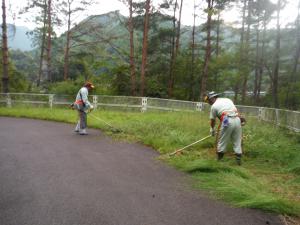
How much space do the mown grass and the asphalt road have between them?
311mm

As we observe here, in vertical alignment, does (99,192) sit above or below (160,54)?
below

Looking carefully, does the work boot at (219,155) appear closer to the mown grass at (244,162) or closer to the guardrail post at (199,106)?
the mown grass at (244,162)

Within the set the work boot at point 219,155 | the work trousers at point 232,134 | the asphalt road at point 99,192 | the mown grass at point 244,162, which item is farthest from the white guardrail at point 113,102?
the work trousers at point 232,134

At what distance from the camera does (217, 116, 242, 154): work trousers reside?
7.93 m

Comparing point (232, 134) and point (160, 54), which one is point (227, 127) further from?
point (160, 54)

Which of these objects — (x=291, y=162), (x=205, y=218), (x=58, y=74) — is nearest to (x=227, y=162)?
(x=291, y=162)

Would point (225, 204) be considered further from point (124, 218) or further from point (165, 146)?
point (165, 146)

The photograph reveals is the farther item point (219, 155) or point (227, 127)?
point (219, 155)

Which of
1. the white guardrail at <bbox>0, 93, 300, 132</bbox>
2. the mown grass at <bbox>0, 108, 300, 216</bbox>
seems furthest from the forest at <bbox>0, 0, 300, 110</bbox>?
the mown grass at <bbox>0, 108, 300, 216</bbox>

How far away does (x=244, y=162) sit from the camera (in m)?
8.27

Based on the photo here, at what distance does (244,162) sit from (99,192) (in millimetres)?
4086

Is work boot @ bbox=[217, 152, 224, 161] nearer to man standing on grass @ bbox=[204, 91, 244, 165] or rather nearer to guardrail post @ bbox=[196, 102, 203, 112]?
man standing on grass @ bbox=[204, 91, 244, 165]

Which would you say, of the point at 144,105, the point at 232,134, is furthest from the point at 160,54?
the point at 232,134

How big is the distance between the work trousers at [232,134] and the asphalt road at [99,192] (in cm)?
147
